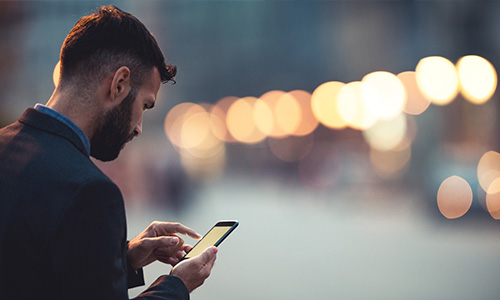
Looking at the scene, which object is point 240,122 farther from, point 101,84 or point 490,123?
point 101,84

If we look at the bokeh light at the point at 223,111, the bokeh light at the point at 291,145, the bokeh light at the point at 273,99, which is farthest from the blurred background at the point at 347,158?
the bokeh light at the point at 223,111

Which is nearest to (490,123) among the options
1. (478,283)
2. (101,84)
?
(478,283)

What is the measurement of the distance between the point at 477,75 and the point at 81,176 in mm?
13018

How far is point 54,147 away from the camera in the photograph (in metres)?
1.80

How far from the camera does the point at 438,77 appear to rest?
14.5 meters

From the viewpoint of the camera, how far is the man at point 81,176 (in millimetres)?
1676

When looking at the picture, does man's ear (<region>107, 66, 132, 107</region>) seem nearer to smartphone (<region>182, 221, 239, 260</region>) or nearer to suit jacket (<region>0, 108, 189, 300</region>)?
suit jacket (<region>0, 108, 189, 300</region>)

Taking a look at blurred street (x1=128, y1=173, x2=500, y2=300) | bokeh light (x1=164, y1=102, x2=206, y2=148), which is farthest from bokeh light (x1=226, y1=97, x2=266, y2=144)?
blurred street (x1=128, y1=173, x2=500, y2=300)

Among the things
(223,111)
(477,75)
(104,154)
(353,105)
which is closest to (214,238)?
(104,154)

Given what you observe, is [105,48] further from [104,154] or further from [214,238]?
[214,238]

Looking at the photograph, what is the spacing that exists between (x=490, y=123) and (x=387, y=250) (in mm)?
8435

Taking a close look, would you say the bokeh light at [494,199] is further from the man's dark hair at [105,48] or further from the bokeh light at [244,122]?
the bokeh light at [244,122]

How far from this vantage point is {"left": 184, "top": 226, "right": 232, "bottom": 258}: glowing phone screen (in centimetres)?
245

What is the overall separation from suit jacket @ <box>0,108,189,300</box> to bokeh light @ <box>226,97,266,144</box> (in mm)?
62416
